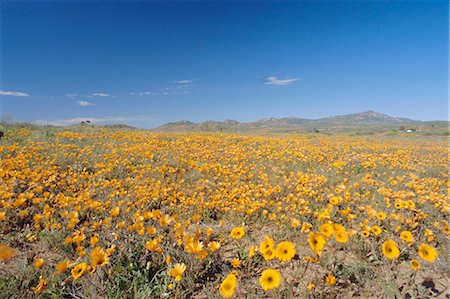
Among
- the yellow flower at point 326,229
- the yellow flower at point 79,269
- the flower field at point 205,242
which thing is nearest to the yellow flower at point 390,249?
the flower field at point 205,242

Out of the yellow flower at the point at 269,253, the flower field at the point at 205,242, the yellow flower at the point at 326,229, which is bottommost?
the flower field at the point at 205,242

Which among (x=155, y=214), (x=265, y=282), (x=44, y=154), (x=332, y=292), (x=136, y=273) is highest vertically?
(x=44, y=154)

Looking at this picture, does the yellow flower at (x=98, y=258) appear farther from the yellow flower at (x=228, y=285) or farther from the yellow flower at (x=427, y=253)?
the yellow flower at (x=427, y=253)

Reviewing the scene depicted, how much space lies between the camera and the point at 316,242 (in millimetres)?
2293

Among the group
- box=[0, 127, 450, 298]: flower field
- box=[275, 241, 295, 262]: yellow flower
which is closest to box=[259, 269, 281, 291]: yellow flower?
box=[0, 127, 450, 298]: flower field

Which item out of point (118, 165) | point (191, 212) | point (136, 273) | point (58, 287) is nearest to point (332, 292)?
point (136, 273)

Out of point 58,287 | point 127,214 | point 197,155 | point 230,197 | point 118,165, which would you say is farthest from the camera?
point 197,155

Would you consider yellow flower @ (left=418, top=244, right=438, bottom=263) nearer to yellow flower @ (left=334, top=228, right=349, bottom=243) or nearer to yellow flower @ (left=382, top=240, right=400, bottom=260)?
yellow flower @ (left=382, top=240, right=400, bottom=260)

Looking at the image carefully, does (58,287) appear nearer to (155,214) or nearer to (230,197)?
(155,214)

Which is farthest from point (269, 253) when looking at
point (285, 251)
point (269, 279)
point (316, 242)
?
point (316, 242)

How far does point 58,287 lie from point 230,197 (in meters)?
2.73

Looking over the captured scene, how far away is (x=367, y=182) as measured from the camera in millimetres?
5664

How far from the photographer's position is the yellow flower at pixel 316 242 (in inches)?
86.0

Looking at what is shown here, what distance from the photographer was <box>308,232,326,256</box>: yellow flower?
2.18 metres
